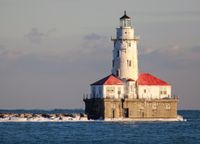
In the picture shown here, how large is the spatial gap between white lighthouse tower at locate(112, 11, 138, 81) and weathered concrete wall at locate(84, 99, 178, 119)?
13.6 ft

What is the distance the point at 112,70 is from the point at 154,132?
28.1 metres

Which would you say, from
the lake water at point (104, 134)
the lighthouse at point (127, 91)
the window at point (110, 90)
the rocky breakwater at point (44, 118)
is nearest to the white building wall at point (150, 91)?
the lighthouse at point (127, 91)

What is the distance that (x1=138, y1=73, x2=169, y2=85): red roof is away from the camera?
429 ft

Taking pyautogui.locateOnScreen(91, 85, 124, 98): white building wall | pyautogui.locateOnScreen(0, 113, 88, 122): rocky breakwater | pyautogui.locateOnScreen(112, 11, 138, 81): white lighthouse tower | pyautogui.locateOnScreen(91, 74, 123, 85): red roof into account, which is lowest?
pyautogui.locateOnScreen(0, 113, 88, 122): rocky breakwater

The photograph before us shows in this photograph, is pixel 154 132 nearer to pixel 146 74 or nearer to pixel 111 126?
pixel 111 126

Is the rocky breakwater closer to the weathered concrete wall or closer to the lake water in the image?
the weathered concrete wall

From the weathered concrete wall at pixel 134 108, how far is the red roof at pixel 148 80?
307 centimetres

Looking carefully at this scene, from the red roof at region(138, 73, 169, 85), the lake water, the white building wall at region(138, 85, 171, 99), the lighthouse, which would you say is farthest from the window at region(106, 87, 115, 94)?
the lake water

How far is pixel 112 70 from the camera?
13112cm

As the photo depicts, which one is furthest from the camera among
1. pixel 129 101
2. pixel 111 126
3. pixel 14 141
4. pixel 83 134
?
pixel 129 101

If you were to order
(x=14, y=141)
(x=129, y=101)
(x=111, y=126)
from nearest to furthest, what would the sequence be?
(x=14, y=141), (x=111, y=126), (x=129, y=101)

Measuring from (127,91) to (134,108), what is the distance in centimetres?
291

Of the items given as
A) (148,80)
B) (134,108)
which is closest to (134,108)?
(134,108)

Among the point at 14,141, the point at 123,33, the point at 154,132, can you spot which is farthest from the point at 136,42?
the point at 14,141
